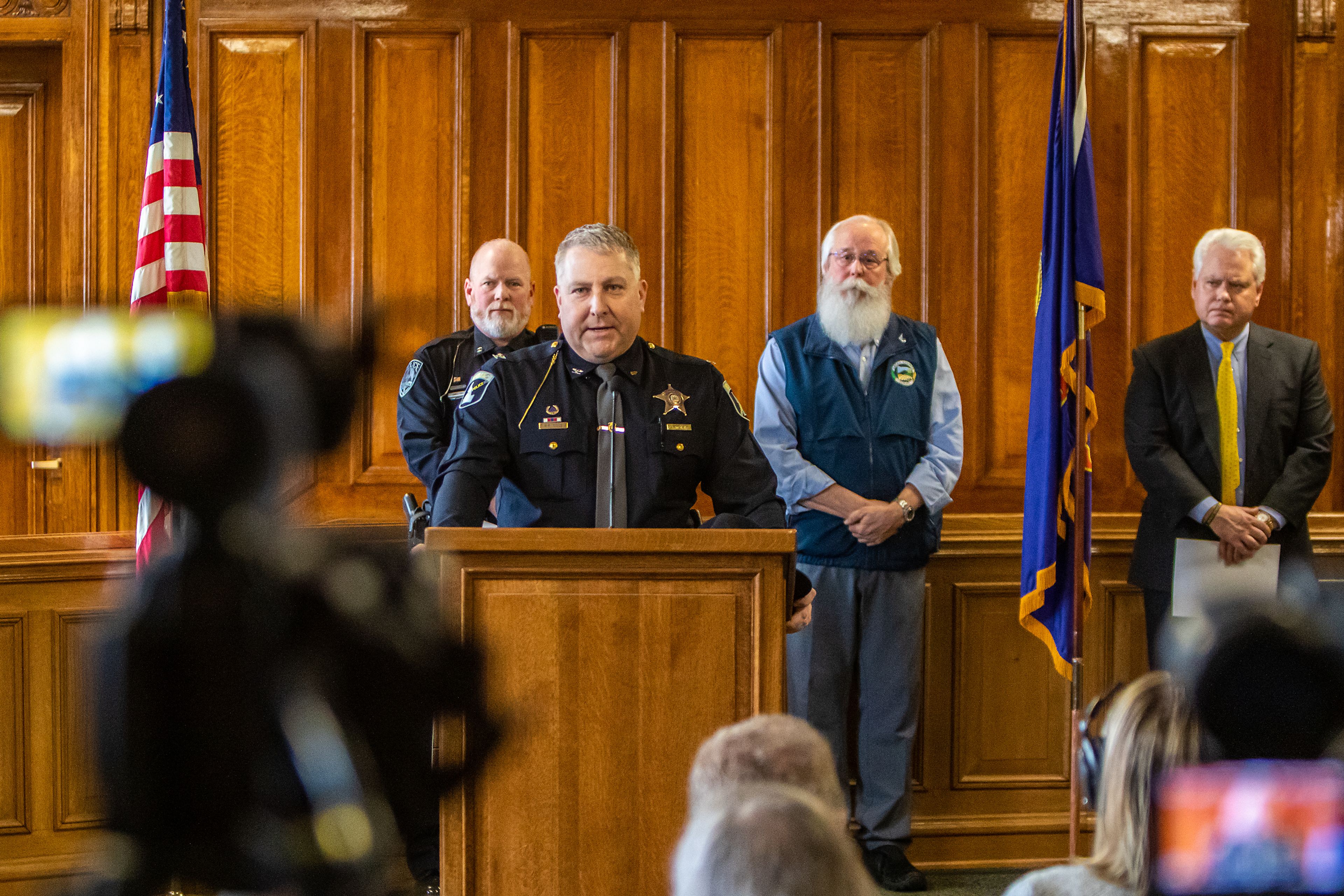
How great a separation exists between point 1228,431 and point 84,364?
388cm

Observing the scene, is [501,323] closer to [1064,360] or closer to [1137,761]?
[1064,360]

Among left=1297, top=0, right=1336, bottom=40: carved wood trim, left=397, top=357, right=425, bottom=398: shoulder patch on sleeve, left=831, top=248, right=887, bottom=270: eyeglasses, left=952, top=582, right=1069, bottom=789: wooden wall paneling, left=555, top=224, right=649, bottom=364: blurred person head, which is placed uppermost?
left=1297, top=0, right=1336, bottom=40: carved wood trim

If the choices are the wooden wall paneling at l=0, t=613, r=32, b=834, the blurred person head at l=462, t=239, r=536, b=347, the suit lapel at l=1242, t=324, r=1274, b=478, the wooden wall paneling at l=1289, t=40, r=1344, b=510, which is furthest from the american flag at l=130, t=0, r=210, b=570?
the wooden wall paneling at l=1289, t=40, r=1344, b=510

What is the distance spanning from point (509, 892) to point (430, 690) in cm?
164

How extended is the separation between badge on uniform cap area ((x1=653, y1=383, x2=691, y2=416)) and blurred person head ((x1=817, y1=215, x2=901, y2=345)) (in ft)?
3.95

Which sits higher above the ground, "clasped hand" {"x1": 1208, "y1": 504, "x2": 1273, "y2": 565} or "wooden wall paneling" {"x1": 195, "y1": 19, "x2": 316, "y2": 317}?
"wooden wall paneling" {"x1": 195, "y1": 19, "x2": 316, "y2": 317}

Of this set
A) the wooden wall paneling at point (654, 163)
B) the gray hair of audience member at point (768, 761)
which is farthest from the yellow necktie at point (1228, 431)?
the gray hair of audience member at point (768, 761)

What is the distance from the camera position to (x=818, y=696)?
12.8 ft

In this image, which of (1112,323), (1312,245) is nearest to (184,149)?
(1112,323)

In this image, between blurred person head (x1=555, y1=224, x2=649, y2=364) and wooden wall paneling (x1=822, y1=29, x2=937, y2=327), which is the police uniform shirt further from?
wooden wall paneling (x1=822, y1=29, x2=937, y2=327)

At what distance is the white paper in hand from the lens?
3770 mm

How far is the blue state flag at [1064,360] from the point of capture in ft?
11.9

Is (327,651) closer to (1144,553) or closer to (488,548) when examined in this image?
(488,548)

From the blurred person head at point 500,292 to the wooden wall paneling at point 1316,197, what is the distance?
292 centimetres
